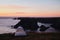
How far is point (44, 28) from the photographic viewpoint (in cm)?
202

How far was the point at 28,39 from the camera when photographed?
1896 mm

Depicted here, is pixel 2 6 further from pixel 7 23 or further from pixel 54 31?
pixel 54 31

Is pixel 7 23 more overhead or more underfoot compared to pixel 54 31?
more overhead

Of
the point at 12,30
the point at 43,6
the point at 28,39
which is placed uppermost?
the point at 43,6

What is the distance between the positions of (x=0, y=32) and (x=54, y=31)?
30.1 inches

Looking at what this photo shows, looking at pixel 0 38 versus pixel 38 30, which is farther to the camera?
pixel 38 30

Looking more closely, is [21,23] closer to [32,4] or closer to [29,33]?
[29,33]

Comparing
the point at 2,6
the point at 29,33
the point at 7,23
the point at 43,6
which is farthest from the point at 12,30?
the point at 43,6

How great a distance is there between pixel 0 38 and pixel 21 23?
0.37m

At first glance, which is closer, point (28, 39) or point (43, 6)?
point (28, 39)

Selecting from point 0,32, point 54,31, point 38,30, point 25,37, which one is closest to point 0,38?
point 0,32

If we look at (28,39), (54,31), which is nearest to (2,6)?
(28,39)

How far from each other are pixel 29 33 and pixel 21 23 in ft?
0.61

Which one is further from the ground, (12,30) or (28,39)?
(12,30)
